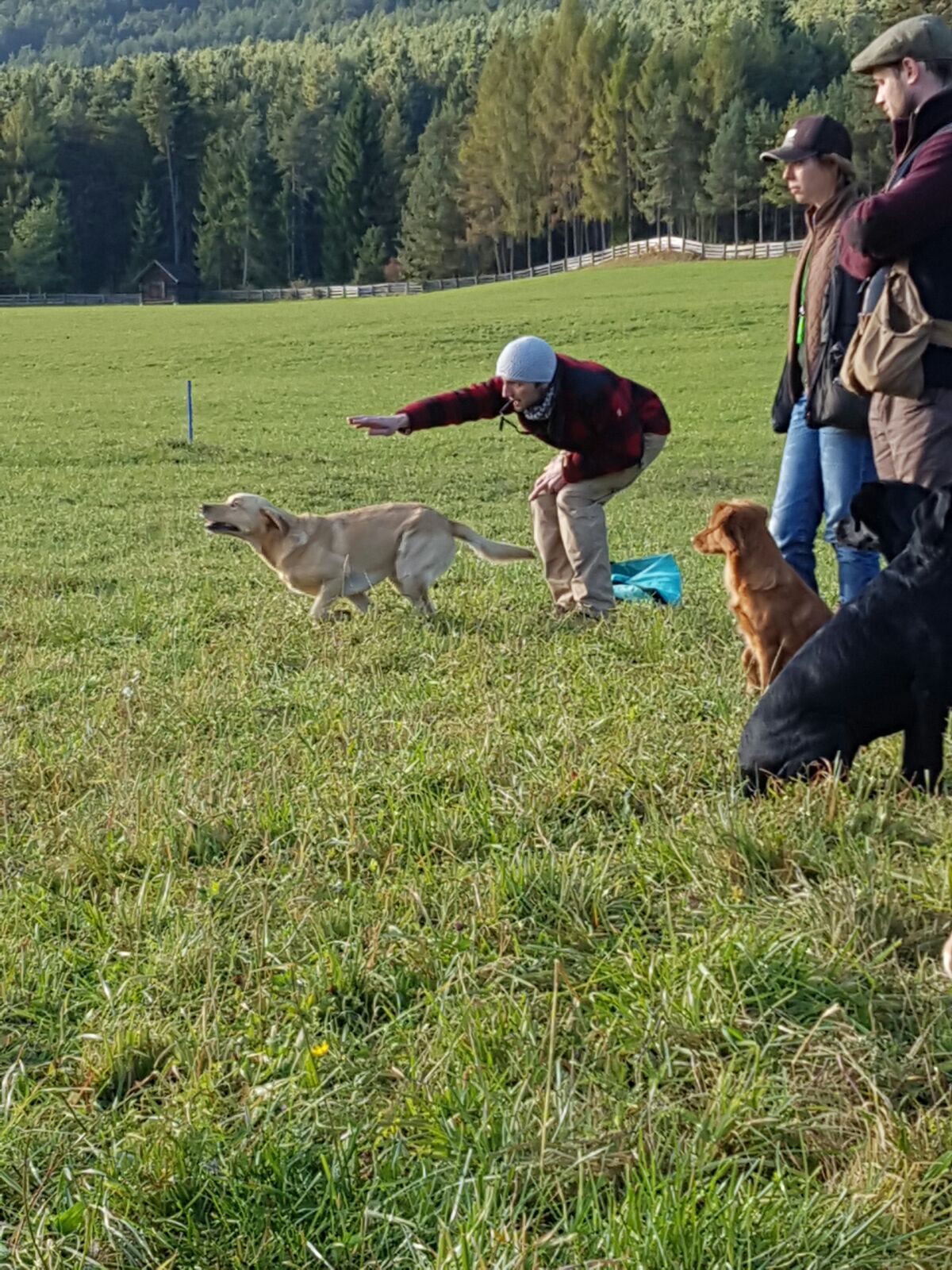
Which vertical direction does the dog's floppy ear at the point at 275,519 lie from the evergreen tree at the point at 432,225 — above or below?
below

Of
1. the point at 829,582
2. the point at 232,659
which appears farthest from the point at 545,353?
the point at 829,582

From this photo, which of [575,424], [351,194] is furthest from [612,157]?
[575,424]

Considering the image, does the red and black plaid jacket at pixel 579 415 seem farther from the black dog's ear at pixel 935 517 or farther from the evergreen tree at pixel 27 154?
the evergreen tree at pixel 27 154

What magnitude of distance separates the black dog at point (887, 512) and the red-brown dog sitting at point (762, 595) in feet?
2.69

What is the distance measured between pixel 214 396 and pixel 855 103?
174ft

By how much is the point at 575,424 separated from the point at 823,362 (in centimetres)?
185

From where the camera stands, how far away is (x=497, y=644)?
21.6ft

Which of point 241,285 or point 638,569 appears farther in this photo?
point 241,285

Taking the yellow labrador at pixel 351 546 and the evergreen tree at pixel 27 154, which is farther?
the evergreen tree at pixel 27 154

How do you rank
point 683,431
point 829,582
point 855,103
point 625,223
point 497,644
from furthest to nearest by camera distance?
point 625,223 < point 855,103 < point 683,431 < point 829,582 < point 497,644

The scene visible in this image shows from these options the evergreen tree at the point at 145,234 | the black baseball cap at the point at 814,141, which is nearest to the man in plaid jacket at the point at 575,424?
the black baseball cap at the point at 814,141

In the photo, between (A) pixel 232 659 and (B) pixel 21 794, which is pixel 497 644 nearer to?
(A) pixel 232 659

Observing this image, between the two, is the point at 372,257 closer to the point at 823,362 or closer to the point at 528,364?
the point at 528,364

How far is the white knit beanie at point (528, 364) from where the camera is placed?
22.2 feet
